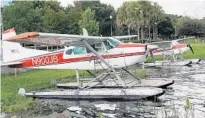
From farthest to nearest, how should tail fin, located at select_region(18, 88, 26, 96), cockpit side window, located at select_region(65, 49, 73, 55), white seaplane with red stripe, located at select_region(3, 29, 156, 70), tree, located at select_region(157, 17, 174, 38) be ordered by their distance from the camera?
tree, located at select_region(157, 17, 174, 38), cockpit side window, located at select_region(65, 49, 73, 55), white seaplane with red stripe, located at select_region(3, 29, 156, 70), tail fin, located at select_region(18, 88, 26, 96)

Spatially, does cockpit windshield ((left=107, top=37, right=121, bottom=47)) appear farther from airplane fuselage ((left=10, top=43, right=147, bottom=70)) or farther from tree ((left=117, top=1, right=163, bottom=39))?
tree ((left=117, top=1, right=163, bottom=39))

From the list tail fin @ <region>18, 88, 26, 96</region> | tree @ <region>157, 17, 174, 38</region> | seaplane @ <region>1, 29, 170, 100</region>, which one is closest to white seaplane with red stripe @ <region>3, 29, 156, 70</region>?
seaplane @ <region>1, 29, 170, 100</region>

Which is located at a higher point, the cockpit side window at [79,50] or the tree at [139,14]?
the tree at [139,14]

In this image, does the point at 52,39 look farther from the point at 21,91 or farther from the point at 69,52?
the point at 21,91

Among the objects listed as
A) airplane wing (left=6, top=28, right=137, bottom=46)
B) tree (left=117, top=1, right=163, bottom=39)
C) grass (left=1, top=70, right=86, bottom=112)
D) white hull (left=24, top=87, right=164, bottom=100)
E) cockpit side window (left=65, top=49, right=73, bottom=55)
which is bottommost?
grass (left=1, top=70, right=86, bottom=112)

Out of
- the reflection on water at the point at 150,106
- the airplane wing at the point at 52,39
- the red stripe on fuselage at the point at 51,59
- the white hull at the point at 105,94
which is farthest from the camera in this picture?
the red stripe on fuselage at the point at 51,59

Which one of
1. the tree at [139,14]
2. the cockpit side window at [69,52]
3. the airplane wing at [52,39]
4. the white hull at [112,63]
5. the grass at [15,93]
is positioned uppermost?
the tree at [139,14]

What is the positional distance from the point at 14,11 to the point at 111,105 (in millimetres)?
46177

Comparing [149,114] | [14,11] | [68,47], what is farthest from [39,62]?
[14,11]

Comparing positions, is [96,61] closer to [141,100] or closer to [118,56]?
[118,56]

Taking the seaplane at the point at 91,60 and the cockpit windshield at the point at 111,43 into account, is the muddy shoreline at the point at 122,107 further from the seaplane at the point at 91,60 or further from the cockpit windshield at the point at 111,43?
the cockpit windshield at the point at 111,43

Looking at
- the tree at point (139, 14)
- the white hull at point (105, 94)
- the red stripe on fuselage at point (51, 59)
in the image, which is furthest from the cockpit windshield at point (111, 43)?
the tree at point (139, 14)

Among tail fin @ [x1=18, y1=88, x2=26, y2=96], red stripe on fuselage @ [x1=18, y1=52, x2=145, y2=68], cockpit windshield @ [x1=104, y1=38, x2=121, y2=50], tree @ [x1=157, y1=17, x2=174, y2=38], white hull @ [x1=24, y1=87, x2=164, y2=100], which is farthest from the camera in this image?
tree @ [x1=157, y1=17, x2=174, y2=38]

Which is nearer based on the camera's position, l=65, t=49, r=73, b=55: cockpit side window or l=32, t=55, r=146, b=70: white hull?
l=32, t=55, r=146, b=70: white hull
